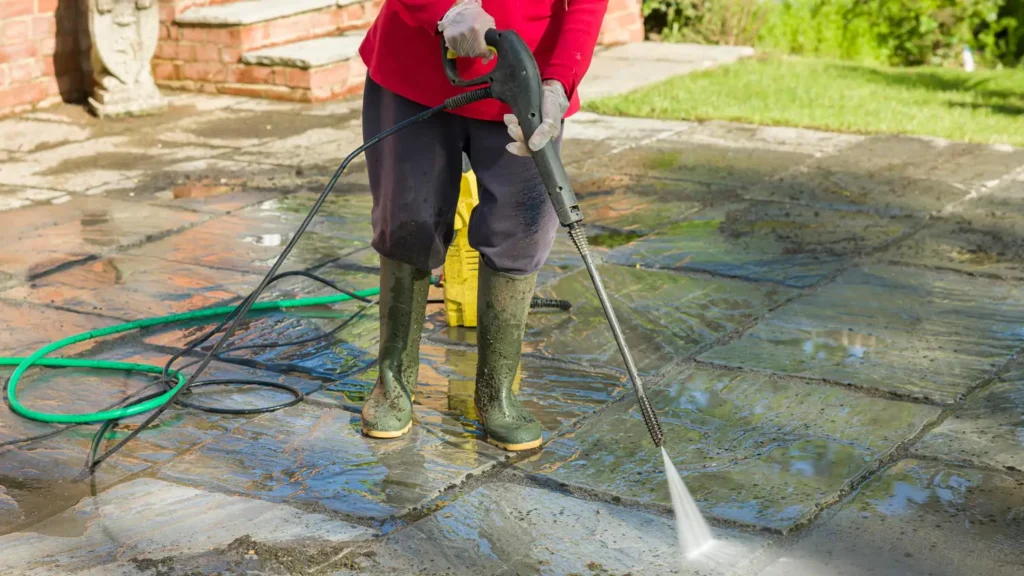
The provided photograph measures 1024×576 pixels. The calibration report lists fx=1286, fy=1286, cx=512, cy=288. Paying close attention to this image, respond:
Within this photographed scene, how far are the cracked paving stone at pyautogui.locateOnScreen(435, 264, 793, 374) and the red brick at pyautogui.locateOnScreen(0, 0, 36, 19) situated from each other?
4.60 m

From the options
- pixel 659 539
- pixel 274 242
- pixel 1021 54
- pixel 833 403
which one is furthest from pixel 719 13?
pixel 659 539

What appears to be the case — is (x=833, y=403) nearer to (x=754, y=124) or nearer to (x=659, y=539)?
(x=659, y=539)

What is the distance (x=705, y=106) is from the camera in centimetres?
809

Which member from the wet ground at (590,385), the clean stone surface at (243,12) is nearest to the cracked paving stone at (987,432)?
the wet ground at (590,385)

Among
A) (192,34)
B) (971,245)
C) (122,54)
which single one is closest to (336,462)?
(971,245)

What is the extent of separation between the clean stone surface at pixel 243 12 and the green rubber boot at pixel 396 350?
554 cm

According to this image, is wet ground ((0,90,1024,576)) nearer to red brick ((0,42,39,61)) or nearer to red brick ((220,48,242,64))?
red brick ((0,42,39,61))

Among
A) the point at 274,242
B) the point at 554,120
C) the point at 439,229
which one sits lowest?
the point at 274,242

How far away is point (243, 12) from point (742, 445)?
623 cm

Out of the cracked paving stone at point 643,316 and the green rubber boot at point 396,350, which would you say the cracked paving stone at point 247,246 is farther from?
the green rubber boot at point 396,350

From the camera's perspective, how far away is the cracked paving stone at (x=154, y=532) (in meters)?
2.72

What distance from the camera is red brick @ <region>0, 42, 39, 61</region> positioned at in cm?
776

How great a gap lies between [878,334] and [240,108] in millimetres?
5195

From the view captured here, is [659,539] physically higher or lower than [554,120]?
lower
